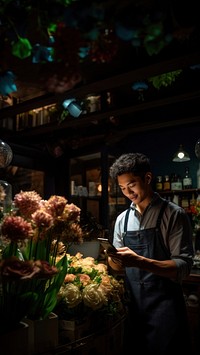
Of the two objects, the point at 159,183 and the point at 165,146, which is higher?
the point at 165,146

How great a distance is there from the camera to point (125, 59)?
2.38 m

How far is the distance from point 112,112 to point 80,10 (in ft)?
8.83

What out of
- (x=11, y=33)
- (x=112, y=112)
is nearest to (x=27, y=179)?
(x=112, y=112)

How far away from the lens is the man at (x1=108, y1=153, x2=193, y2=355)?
1.96 metres

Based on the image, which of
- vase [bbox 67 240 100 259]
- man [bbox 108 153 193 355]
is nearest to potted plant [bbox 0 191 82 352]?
man [bbox 108 153 193 355]

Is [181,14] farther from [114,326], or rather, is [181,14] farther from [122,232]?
[122,232]

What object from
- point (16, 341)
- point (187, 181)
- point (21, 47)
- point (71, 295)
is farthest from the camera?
point (187, 181)

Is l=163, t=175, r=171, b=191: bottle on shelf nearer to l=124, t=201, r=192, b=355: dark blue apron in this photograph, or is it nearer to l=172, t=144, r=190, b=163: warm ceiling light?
l=172, t=144, r=190, b=163: warm ceiling light

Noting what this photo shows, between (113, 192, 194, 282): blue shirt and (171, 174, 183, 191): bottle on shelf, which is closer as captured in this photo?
(113, 192, 194, 282): blue shirt

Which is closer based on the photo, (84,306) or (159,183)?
(84,306)

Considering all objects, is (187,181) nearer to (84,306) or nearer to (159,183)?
(159,183)

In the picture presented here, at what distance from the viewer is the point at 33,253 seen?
142cm

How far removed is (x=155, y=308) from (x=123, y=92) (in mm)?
2227

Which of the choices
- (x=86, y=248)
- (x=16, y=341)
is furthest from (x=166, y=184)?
(x=16, y=341)
